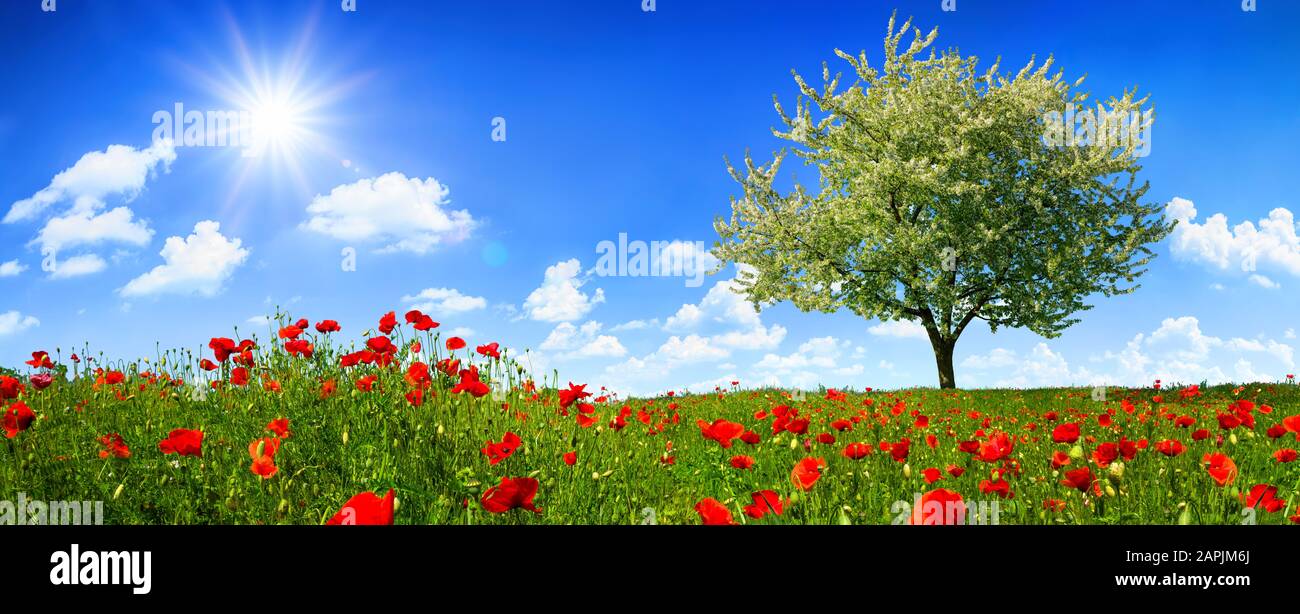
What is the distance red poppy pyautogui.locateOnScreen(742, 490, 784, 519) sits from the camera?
295cm

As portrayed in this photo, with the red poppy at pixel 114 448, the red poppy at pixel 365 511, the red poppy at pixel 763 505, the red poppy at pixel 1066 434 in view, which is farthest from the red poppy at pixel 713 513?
the red poppy at pixel 114 448

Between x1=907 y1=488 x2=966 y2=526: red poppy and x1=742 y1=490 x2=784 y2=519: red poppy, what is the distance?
0.63m

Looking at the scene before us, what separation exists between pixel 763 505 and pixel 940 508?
30.1 inches

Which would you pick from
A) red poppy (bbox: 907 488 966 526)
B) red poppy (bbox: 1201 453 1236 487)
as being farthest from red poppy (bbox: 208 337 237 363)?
red poppy (bbox: 1201 453 1236 487)

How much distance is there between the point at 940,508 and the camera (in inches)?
97.7

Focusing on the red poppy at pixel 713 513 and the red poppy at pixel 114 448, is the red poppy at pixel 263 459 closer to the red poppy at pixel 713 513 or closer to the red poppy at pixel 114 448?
the red poppy at pixel 114 448

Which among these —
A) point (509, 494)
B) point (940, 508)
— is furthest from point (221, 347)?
point (940, 508)

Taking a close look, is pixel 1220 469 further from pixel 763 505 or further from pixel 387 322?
pixel 387 322

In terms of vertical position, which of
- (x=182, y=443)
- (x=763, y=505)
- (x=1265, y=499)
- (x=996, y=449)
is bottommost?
(x=1265, y=499)

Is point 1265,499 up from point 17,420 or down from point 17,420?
down

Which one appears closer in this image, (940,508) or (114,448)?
(940,508)
